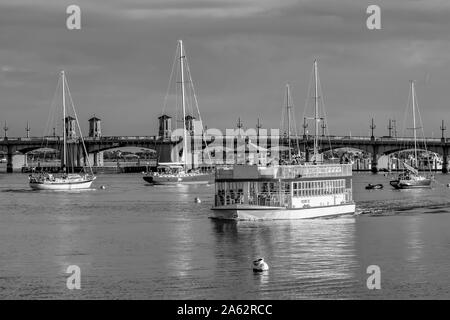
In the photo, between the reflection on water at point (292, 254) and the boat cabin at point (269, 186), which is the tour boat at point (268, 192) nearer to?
the boat cabin at point (269, 186)

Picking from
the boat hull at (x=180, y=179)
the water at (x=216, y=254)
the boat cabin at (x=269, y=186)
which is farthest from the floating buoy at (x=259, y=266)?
the boat hull at (x=180, y=179)

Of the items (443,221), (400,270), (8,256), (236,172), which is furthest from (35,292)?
(443,221)

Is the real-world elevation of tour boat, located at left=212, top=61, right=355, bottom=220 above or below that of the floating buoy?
A: above

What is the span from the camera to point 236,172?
78312 mm

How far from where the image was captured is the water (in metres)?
49.5

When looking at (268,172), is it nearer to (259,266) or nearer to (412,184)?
(259,266)

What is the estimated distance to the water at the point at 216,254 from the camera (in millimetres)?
49469

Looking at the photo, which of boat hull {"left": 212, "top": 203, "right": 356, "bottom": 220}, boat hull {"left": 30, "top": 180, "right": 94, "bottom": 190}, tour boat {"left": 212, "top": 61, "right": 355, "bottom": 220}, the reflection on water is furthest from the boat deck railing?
boat hull {"left": 30, "top": 180, "right": 94, "bottom": 190}

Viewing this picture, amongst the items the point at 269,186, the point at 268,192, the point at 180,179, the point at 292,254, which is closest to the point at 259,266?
the point at 292,254

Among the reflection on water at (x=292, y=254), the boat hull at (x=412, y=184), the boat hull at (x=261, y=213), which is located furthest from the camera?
the boat hull at (x=412, y=184)

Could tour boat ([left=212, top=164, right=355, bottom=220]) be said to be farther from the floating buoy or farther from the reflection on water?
the floating buoy

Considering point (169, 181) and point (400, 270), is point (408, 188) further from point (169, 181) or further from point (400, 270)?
point (400, 270)
